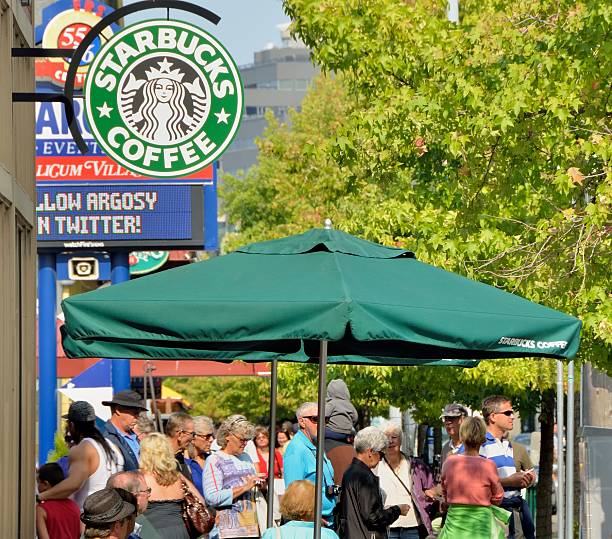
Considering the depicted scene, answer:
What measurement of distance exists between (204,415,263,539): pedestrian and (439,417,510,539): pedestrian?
148 centimetres

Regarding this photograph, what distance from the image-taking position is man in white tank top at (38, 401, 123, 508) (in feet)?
30.2

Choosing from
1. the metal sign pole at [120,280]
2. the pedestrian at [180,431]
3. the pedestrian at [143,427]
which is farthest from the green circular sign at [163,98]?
the metal sign pole at [120,280]

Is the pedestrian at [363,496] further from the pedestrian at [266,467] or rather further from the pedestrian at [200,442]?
the pedestrian at [200,442]

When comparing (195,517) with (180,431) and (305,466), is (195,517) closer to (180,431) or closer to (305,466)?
(305,466)

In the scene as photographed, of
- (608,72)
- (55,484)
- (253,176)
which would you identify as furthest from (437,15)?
(253,176)

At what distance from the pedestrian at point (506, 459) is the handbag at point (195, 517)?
9.59 feet

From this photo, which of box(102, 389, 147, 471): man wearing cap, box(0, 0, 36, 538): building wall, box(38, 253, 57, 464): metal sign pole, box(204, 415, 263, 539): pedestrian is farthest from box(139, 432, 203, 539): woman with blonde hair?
box(38, 253, 57, 464): metal sign pole

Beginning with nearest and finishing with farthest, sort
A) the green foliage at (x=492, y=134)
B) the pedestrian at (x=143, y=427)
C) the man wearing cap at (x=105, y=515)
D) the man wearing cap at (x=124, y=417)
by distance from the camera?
the man wearing cap at (x=105, y=515) < the man wearing cap at (x=124, y=417) < the green foliage at (x=492, y=134) < the pedestrian at (x=143, y=427)

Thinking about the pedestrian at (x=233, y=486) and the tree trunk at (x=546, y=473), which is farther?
the tree trunk at (x=546, y=473)

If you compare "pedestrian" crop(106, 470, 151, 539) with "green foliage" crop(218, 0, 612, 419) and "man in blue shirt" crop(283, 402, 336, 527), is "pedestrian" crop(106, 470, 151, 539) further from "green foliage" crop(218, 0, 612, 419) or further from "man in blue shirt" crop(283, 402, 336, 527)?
"green foliage" crop(218, 0, 612, 419)

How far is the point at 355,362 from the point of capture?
10.7m

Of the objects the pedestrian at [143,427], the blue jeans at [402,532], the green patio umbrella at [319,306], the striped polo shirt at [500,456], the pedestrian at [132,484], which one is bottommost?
the blue jeans at [402,532]

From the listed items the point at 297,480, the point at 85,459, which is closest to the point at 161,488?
the point at 85,459

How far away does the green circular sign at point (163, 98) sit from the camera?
357 inches
